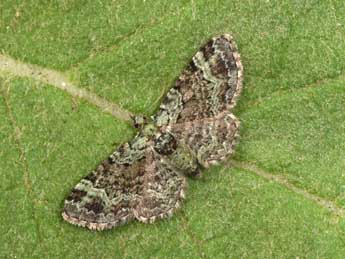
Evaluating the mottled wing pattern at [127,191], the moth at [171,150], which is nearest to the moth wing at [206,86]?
the moth at [171,150]

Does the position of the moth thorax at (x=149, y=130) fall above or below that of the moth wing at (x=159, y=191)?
above

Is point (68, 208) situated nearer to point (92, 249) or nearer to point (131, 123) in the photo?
point (92, 249)

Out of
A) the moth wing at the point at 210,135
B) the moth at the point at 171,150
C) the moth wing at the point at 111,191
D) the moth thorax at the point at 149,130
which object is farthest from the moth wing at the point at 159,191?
the moth wing at the point at 210,135

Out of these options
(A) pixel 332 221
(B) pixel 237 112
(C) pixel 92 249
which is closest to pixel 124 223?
(C) pixel 92 249

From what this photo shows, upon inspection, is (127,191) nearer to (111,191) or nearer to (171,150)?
(111,191)

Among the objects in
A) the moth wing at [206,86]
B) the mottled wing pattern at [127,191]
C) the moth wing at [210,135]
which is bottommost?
the mottled wing pattern at [127,191]

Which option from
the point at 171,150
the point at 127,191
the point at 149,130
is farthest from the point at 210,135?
the point at 127,191

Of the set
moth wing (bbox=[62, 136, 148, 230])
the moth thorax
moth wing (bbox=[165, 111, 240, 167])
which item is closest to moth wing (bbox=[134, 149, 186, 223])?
moth wing (bbox=[62, 136, 148, 230])

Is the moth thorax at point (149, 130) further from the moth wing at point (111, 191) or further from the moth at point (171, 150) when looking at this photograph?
the moth wing at point (111, 191)
